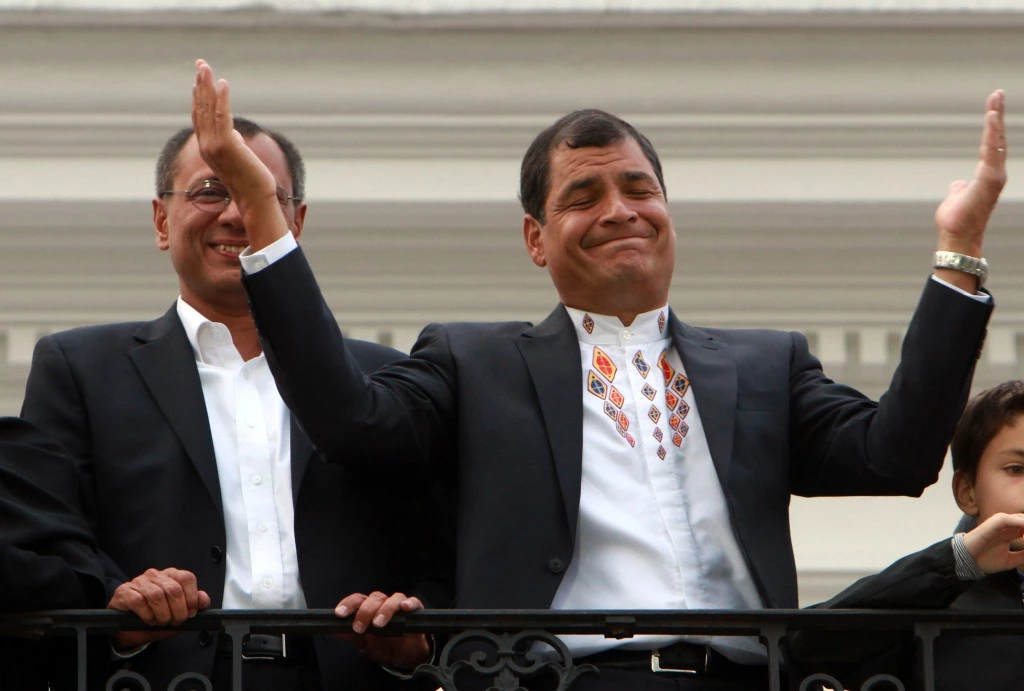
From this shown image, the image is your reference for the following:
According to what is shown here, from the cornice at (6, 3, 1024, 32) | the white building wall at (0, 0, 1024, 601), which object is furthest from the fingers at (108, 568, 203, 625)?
the cornice at (6, 3, 1024, 32)

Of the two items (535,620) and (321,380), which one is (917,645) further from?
(321,380)

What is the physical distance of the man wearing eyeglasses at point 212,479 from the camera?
5039 millimetres

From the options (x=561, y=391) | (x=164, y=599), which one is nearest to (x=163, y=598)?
(x=164, y=599)

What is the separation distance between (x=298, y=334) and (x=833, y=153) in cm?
410

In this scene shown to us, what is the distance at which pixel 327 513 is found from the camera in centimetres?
518

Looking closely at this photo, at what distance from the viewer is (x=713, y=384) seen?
17.1ft

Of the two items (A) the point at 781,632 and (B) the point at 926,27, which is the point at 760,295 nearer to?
(B) the point at 926,27

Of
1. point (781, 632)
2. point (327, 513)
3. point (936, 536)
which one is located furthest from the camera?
point (936, 536)

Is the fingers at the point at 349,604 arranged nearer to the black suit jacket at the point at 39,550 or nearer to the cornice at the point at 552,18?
the black suit jacket at the point at 39,550

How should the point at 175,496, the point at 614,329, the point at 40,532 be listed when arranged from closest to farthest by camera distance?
the point at 40,532 → the point at 175,496 → the point at 614,329

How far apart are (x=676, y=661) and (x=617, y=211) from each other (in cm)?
95

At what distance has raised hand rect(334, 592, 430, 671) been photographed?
477 cm

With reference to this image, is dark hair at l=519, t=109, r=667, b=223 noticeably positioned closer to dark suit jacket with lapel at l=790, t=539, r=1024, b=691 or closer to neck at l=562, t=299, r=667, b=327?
neck at l=562, t=299, r=667, b=327

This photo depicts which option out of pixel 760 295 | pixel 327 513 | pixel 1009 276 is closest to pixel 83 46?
pixel 760 295
